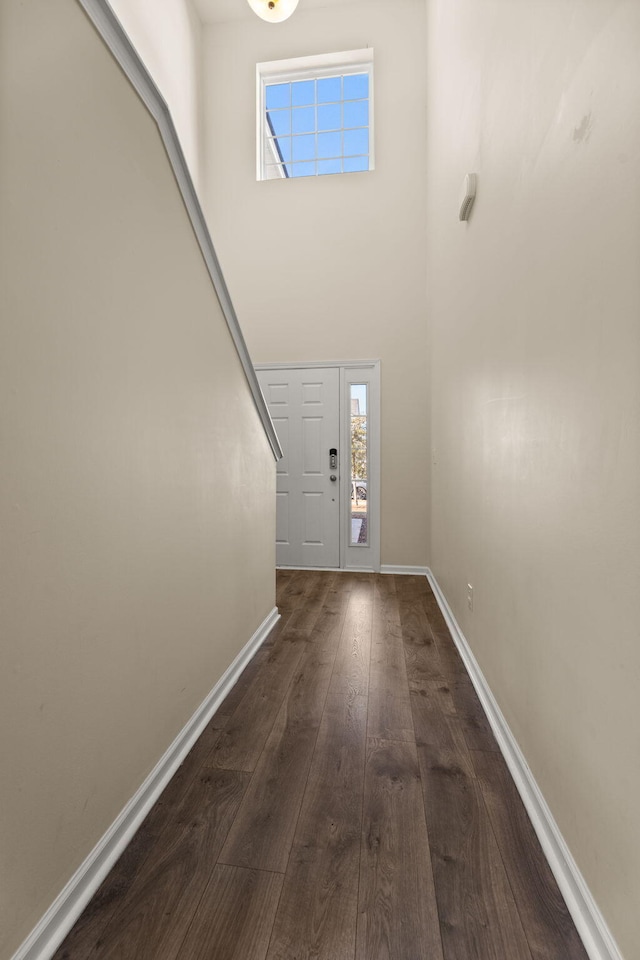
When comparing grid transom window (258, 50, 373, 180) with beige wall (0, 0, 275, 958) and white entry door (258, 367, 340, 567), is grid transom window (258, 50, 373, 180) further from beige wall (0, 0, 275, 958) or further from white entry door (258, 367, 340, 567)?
beige wall (0, 0, 275, 958)

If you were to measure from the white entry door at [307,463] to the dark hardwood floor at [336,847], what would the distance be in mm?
2569

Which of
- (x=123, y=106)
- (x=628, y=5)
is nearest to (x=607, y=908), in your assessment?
(x=628, y=5)

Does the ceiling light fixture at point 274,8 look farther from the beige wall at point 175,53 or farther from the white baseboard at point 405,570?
the white baseboard at point 405,570

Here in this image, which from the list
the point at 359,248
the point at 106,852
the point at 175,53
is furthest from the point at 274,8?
the point at 106,852

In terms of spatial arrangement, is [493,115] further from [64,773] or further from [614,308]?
[64,773]

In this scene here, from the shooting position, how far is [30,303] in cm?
96

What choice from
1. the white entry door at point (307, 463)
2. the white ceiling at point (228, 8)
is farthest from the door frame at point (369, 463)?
the white ceiling at point (228, 8)

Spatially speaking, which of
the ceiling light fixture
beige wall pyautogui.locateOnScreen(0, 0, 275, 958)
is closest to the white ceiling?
the ceiling light fixture

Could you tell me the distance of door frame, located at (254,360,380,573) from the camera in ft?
15.2

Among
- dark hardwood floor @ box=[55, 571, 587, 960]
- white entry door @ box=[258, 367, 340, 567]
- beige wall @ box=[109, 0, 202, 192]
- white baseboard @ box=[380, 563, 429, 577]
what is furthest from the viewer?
white entry door @ box=[258, 367, 340, 567]

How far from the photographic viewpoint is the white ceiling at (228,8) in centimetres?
471

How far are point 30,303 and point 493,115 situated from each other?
6.64 ft

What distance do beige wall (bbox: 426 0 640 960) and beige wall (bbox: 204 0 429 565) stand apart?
86.6 inches

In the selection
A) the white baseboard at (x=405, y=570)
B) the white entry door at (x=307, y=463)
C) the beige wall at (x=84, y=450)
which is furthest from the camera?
the white entry door at (x=307, y=463)
